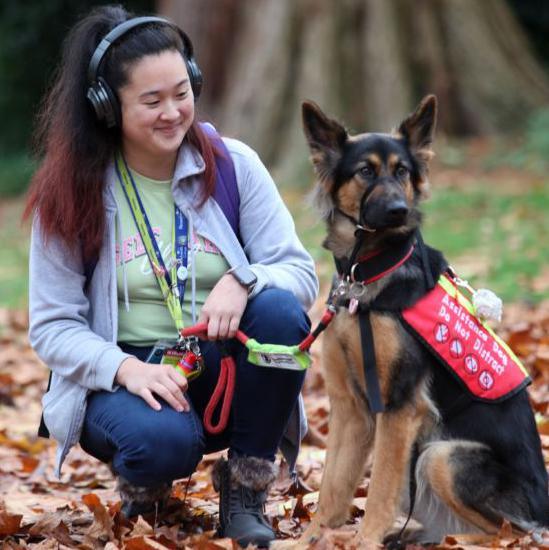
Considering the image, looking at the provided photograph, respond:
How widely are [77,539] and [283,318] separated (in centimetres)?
113

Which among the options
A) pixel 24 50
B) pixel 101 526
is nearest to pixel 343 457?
pixel 101 526

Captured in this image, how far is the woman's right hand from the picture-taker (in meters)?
3.38

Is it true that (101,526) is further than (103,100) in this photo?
Yes

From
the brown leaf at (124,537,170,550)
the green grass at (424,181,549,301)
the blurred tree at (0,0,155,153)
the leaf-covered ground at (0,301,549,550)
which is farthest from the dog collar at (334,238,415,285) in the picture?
the blurred tree at (0,0,155,153)

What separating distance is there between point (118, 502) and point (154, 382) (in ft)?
2.55

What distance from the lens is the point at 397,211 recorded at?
3395mm

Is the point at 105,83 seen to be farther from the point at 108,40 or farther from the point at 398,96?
the point at 398,96

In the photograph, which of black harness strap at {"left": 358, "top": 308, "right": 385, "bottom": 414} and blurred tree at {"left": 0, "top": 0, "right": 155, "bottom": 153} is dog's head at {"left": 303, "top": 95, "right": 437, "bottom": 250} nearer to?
black harness strap at {"left": 358, "top": 308, "right": 385, "bottom": 414}

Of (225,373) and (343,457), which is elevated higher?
(225,373)

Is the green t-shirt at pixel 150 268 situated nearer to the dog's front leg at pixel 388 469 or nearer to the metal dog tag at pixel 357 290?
the metal dog tag at pixel 357 290

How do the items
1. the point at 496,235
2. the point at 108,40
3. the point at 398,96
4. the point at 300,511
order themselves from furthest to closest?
the point at 398,96, the point at 496,235, the point at 300,511, the point at 108,40

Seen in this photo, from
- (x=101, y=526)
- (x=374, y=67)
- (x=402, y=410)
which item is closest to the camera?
(x=402, y=410)

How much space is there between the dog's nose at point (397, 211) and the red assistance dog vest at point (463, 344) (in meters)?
0.28

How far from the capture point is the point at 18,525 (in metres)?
3.64
